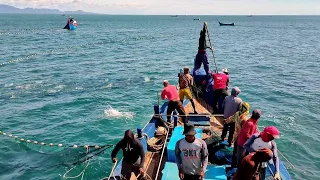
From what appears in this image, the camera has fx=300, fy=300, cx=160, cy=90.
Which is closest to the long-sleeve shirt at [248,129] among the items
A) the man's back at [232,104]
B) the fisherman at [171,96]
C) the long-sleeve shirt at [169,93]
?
the man's back at [232,104]

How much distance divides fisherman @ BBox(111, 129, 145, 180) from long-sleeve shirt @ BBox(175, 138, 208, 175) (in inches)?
49.6

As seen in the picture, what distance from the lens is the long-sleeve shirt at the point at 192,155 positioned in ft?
21.4

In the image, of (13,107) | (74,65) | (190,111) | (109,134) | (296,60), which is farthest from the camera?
(296,60)

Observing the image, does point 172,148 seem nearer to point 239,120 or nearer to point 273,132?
point 239,120

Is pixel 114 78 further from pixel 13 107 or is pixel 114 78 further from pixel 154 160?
pixel 154 160

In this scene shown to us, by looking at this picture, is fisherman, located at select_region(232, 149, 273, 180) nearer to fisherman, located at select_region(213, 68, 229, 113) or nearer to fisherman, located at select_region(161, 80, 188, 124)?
fisherman, located at select_region(161, 80, 188, 124)

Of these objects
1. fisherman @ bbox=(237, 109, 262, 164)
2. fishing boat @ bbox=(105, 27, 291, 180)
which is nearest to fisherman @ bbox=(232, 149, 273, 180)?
fisherman @ bbox=(237, 109, 262, 164)

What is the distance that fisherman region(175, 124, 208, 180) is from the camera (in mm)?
6427

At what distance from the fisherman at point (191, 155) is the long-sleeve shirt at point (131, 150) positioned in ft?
4.09

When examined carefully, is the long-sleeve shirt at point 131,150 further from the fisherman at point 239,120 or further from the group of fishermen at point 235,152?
the fisherman at point 239,120

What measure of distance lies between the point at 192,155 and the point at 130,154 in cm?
187

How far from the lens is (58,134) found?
17938 millimetres

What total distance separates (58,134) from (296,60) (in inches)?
1417

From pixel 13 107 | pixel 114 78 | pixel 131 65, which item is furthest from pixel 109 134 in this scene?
pixel 131 65
